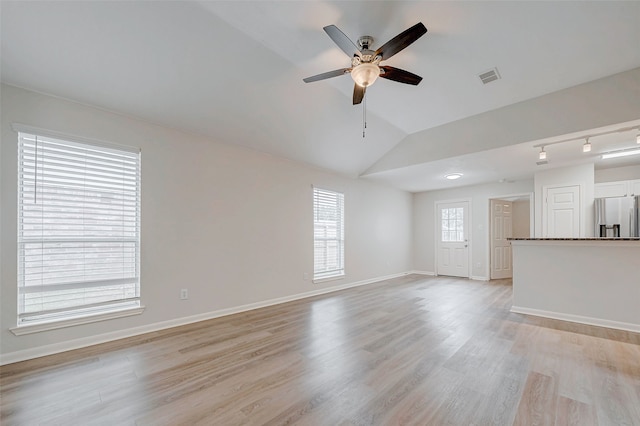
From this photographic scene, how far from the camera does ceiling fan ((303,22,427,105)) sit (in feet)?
6.66

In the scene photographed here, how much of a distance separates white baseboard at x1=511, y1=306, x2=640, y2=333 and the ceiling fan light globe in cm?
393

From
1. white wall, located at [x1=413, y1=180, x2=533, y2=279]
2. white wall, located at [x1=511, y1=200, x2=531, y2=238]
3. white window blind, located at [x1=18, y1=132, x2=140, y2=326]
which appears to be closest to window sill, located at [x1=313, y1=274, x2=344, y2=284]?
white window blind, located at [x1=18, y1=132, x2=140, y2=326]

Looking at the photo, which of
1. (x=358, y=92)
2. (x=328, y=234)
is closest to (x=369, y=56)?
(x=358, y=92)

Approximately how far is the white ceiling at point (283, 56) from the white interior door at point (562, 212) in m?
1.34

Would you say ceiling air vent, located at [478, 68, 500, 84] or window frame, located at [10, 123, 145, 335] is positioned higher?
ceiling air vent, located at [478, 68, 500, 84]

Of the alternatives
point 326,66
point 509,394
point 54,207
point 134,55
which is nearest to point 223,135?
point 134,55

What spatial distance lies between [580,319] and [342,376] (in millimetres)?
3526

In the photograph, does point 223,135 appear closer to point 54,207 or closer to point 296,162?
point 296,162

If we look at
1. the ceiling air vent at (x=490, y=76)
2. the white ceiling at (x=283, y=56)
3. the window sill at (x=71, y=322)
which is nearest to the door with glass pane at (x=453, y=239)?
the white ceiling at (x=283, y=56)

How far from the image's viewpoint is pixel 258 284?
4246 mm

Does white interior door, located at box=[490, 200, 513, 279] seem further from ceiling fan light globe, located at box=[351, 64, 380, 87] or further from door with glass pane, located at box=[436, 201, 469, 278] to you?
ceiling fan light globe, located at box=[351, 64, 380, 87]

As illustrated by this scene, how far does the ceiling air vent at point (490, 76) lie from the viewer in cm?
313

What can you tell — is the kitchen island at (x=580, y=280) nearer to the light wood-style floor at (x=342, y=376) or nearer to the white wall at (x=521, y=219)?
the light wood-style floor at (x=342, y=376)

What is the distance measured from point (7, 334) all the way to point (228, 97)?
315 cm
